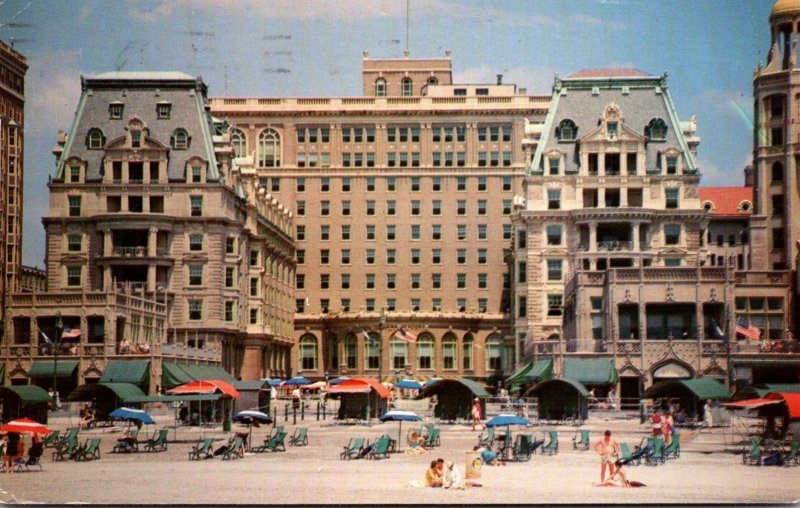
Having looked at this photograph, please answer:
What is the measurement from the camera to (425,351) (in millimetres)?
120188

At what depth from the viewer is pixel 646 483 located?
4778cm

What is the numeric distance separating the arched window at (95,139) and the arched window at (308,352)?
3810 centimetres

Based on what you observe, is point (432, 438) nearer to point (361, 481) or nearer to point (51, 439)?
point (361, 481)

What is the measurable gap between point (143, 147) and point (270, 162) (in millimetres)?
42403

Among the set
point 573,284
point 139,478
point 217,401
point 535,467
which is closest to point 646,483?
point 535,467

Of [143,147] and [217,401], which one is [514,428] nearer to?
[217,401]

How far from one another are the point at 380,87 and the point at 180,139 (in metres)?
50.1

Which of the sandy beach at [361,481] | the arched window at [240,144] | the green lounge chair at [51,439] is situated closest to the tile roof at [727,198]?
the arched window at [240,144]

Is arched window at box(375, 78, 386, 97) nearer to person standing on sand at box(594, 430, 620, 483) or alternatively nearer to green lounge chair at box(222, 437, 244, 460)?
green lounge chair at box(222, 437, 244, 460)

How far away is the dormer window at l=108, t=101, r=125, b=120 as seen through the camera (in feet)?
304

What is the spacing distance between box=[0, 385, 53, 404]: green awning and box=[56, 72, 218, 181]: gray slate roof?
35.1 metres

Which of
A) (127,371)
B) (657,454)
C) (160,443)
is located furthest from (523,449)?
(127,371)

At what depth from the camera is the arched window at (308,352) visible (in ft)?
414

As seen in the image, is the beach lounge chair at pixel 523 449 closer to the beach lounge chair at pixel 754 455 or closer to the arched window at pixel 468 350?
the beach lounge chair at pixel 754 455
